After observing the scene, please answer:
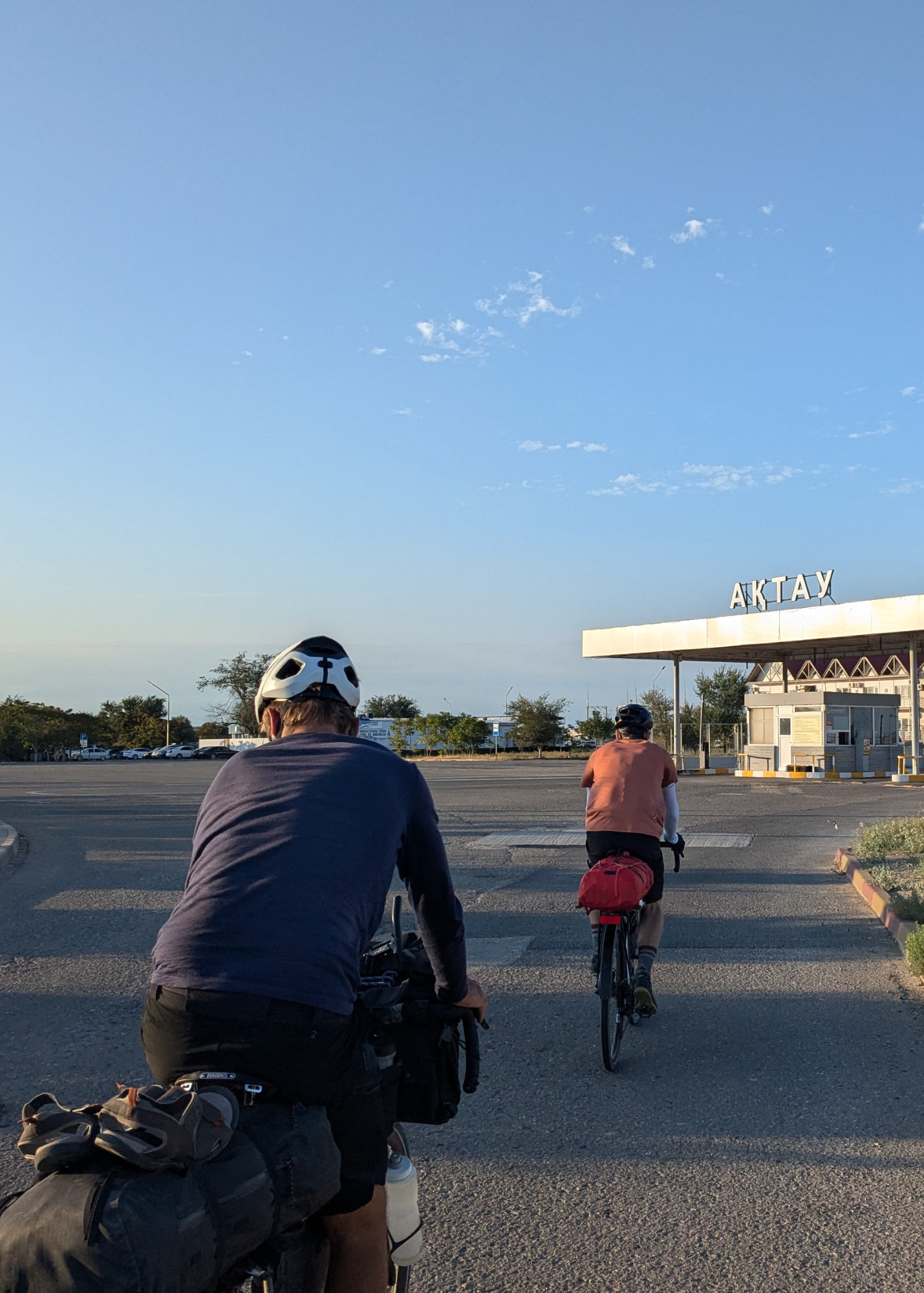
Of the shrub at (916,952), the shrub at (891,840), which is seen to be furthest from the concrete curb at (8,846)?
the shrub at (916,952)

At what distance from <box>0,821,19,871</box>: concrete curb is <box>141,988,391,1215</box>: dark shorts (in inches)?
498

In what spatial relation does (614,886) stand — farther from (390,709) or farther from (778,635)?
(390,709)

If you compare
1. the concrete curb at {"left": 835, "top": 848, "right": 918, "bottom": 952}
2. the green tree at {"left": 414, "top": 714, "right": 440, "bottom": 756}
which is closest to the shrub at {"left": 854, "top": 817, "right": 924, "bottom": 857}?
the concrete curb at {"left": 835, "top": 848, "right": 918, "bottom": 952}

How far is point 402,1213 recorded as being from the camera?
249 cm

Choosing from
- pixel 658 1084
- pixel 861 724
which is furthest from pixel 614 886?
pixel 861 724

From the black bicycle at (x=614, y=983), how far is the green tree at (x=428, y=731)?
72.9 metres

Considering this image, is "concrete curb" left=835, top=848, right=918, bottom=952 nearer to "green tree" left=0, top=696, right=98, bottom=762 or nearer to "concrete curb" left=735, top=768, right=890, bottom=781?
"concrete curb" left=735, top=768, right=890, bottom=781

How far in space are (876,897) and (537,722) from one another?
230 feet

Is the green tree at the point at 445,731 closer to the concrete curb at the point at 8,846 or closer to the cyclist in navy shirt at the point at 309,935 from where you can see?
the concrete curb at the point at 8,846

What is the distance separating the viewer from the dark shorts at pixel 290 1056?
214cm

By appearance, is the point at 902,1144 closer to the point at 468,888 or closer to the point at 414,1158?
the point at 414,1158

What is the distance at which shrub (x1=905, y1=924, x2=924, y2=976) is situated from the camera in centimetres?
718

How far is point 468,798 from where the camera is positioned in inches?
996

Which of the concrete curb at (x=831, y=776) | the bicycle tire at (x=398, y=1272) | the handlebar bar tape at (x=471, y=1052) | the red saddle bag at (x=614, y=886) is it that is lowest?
the concrete curb at (x=831, y=776)
